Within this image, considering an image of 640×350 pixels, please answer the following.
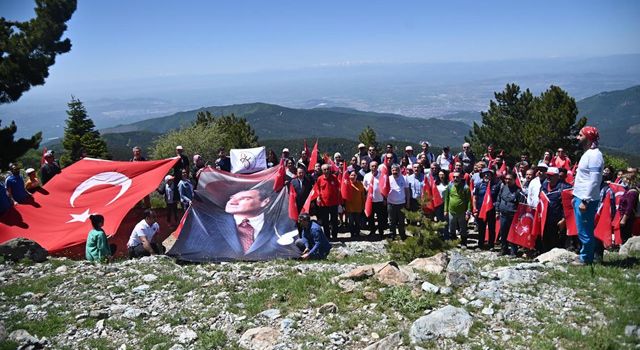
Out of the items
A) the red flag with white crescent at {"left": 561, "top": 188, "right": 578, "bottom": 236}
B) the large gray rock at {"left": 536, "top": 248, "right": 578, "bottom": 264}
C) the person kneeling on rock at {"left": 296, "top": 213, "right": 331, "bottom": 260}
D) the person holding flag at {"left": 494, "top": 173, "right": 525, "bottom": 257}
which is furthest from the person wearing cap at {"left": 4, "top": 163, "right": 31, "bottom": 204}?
the red flag with white crescent at {"left": 561, "top": 188, "right": 578, "bottom": 236}

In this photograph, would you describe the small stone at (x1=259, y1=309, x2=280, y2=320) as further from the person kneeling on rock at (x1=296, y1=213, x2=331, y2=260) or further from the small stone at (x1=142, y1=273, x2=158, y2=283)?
the person kneeling on rock at (x1=296, y1=213, x2=331, y2=260)

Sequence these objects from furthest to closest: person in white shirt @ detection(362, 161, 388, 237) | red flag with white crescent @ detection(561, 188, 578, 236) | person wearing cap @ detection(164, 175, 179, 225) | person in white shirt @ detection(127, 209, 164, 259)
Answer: person wearing cap @ detection(164, 175, 179, 225) < person in white shirt @ detection(362, 161, 388, 237) < person in white shirt @ detection(127, 209, 164, 259) < red flag with white crescent @ detection(561, 188, 578, 236)

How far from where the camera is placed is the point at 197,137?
63250 millimetres

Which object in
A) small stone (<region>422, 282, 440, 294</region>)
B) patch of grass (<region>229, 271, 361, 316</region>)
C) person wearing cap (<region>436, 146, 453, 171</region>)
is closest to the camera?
small stone (<region>422, 282, 440, 294</region>)

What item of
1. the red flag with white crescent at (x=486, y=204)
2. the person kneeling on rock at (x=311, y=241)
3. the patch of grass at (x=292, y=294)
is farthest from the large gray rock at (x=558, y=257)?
the person kneeling on rock at (x=311, y=241)

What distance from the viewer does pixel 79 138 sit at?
53.3m

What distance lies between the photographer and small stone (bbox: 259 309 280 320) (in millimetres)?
7374

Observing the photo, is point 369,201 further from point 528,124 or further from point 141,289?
point 528,124

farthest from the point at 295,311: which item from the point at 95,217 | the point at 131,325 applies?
the point at 95,217

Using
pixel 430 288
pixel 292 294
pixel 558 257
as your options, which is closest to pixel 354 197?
pixel 558 257

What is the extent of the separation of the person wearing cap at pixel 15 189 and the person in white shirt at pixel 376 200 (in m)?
11.0

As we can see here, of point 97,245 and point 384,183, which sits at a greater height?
point 384,183

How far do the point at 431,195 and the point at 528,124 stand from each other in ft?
130

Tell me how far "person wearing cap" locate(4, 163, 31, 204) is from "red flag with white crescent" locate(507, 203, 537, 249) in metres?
14.7
